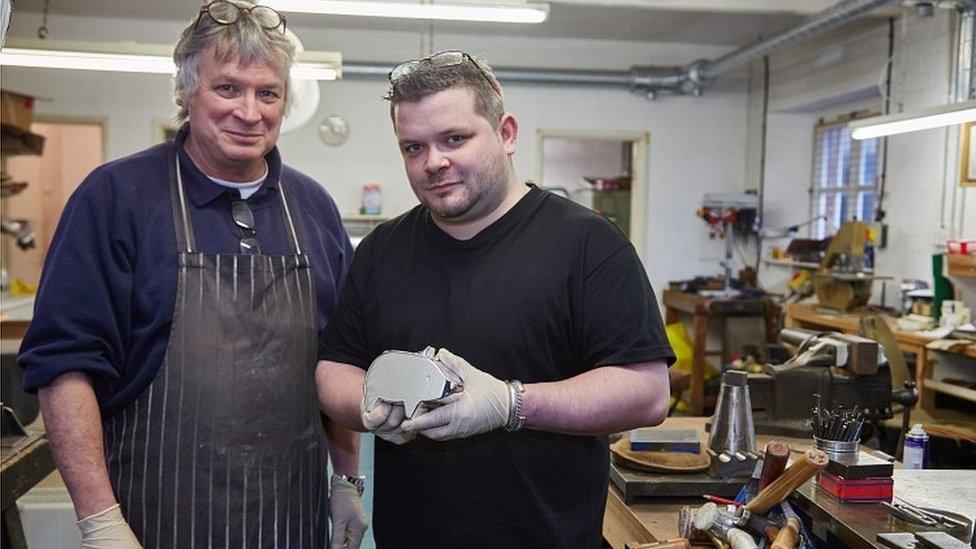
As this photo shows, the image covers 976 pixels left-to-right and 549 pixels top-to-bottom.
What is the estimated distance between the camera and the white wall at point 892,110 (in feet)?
15.5

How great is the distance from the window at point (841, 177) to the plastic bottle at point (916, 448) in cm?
368

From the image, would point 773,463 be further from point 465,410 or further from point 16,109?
point 16,109

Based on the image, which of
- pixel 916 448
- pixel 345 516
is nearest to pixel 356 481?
pixel 345 516

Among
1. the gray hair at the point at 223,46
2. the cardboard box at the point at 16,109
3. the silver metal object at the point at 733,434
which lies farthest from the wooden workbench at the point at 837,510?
the cardboard box at the point at 16,109

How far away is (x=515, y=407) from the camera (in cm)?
119

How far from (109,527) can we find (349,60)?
538cm

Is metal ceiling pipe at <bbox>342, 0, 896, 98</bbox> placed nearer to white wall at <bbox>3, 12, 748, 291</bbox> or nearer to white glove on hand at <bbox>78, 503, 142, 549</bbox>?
white wall at <bbox>3, 12, 748, 291</bbox>

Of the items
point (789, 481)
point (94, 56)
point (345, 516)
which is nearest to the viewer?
point (789, 481)

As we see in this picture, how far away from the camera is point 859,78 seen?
5.52 meters

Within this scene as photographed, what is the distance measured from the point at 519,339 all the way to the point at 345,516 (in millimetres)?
676

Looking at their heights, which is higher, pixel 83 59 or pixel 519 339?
pixel 83 59

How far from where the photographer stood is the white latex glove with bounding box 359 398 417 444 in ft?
3.90

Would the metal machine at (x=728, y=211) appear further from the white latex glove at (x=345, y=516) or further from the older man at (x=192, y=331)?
the older man at (x=192, y=331)

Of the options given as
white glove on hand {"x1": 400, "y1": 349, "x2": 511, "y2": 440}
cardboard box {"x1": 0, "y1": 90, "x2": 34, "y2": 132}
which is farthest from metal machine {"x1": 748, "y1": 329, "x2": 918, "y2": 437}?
cardboard box {"x1": 0, "y1": 90, "x2": 34, "y2": 132}
